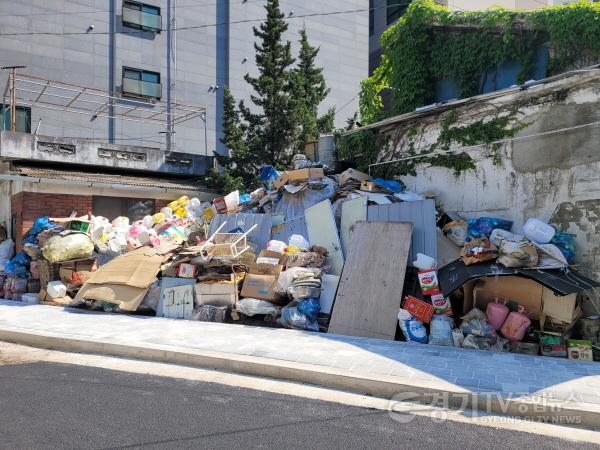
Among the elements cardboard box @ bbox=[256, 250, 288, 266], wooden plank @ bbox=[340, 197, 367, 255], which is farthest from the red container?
cardboard box @ bbox=[256, 250, 288, 266]

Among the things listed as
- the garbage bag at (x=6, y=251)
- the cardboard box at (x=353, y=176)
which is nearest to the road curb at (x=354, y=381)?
the cardboard box at (x=353, y=176)

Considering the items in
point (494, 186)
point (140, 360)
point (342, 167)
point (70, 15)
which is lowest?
point (140, 360)

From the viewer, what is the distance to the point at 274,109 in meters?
15.6

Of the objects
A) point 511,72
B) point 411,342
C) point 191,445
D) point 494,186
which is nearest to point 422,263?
point 411,342

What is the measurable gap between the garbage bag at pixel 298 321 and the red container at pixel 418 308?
4.91 feet

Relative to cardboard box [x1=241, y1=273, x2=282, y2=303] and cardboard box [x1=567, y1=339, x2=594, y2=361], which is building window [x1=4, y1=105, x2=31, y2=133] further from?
cardboard box [x1=567, y1=339, x2=594, y2=361]

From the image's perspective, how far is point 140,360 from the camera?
652cm

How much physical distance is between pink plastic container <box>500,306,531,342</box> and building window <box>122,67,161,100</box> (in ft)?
60.9

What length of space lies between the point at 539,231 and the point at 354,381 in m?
4.03

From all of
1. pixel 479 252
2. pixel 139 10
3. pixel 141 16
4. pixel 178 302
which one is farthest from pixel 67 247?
pixel 139 10

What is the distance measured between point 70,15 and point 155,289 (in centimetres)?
1590

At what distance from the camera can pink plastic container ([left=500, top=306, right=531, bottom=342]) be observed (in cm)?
662

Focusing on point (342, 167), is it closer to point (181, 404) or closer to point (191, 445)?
point (181, 404)

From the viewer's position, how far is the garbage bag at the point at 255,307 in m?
8.23
